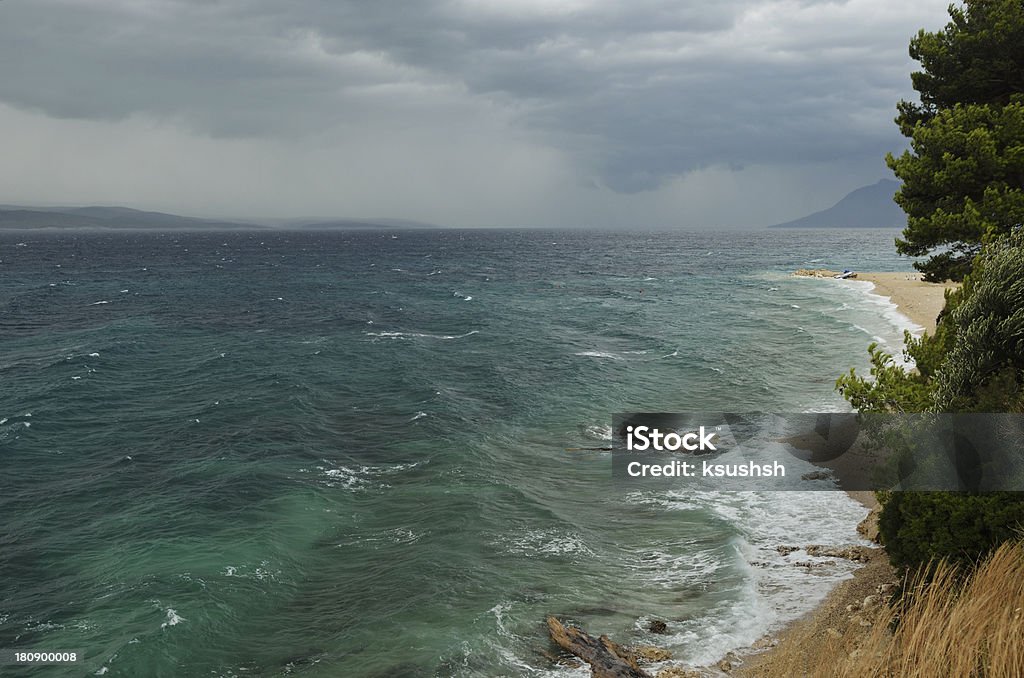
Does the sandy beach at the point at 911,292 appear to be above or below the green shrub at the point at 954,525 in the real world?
above

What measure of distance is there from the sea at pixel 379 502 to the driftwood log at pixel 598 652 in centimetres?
54

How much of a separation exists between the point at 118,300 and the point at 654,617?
284 ft

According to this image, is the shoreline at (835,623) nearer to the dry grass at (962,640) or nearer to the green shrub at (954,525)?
the green shrub at (954,525)

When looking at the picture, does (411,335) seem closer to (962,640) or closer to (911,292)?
(962,640)

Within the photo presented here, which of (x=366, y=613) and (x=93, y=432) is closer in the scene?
(x=366, y=613)

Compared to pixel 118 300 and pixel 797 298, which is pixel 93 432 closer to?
pixel 118 300

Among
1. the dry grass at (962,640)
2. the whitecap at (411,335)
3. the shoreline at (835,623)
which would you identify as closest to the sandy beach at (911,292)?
the shoreline at (835,623)

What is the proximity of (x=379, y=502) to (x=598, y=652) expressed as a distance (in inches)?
515

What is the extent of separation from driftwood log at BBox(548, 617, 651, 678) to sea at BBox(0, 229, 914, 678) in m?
0.54

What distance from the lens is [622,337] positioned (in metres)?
64.4

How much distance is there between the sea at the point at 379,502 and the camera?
757 inches

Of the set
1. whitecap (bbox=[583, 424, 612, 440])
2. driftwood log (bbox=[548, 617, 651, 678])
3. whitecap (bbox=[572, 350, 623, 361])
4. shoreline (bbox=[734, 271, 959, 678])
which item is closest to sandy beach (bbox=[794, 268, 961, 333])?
whitecap (bbox=[572, 350, 623, 361])

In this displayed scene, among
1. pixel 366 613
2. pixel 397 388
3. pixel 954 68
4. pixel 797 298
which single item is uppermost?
pixel 954 68

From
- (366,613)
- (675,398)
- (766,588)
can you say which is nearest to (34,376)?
(366,613)
